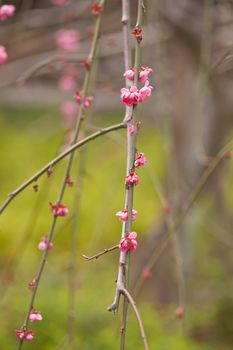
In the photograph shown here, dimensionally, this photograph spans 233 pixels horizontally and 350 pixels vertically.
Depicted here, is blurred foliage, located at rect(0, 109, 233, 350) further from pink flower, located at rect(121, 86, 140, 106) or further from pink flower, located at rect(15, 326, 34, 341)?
pink flower, located at rect(121, 86, 140, 106)

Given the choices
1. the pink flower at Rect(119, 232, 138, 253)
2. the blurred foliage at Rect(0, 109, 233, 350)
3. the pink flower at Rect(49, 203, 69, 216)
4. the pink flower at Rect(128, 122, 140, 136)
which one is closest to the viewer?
the pink flower at Rect(119, 232, 138, 253)

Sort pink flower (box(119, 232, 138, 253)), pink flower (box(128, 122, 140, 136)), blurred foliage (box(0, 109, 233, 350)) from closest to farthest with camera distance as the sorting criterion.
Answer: pink flower (box(119, 232, 138, 253)), pink flower (box(128, 122, 140, 136)), blurred foliage (box(0, 109, 233, 350))

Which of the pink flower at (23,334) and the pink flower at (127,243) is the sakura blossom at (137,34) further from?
the pink flower at (23,334)

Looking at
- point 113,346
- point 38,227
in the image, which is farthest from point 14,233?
point 113,346

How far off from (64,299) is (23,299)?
199 millimetres

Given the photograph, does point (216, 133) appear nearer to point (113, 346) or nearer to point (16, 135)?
point (113, 346)

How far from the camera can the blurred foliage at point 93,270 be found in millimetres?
3039

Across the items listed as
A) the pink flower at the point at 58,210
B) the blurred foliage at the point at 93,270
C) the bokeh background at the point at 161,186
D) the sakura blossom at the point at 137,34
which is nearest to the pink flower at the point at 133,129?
the sakura blossom at the point at 137,34

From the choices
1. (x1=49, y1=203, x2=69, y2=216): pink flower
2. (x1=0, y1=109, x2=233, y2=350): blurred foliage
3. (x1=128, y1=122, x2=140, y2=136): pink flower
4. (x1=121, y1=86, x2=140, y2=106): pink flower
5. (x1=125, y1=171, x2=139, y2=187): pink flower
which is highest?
(x1=0, y1=109, x2=233, y2=350): blurred foliage

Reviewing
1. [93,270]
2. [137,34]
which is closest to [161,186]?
[93,270]

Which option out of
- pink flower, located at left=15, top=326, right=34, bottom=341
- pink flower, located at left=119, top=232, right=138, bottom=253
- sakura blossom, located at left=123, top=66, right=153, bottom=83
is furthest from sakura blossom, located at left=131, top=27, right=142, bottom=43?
pink flower, located at left=15, top=326, right=34, bottom=341

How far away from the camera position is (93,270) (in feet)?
16.6

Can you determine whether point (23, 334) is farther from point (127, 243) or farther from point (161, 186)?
point (161, 186)

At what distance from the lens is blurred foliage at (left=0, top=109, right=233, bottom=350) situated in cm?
304
